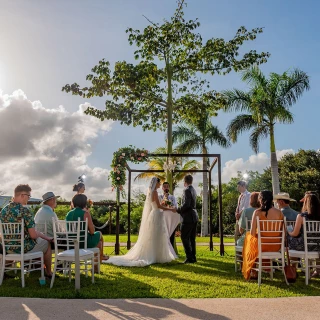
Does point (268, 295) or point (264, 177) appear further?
point (264, 177)

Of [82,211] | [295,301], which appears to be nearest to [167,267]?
[82,211]

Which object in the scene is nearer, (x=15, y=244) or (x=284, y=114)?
(x=15, y=244)

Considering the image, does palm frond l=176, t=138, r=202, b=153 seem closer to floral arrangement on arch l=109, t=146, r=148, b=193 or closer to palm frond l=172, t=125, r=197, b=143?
palm frond l=172, t=125, r=197, b=143

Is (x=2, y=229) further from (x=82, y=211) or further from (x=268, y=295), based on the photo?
(x=268, y=295)

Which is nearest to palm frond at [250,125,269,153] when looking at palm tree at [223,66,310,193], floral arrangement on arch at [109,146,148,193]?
palm tree at [223,66,310,193]

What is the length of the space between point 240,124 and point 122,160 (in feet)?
46.6

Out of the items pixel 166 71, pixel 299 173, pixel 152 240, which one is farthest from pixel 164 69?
pixel 299 173

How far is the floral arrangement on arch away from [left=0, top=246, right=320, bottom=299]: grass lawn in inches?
192

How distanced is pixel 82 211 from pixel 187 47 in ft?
36.0

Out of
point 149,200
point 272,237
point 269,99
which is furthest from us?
point 269,99

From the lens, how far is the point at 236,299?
5836 mm

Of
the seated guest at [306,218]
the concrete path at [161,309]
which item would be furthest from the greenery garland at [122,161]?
the concrete path at [161,309]

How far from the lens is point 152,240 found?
10336 millimetres

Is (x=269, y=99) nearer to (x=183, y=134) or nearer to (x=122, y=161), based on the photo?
(x=183, y=134)
